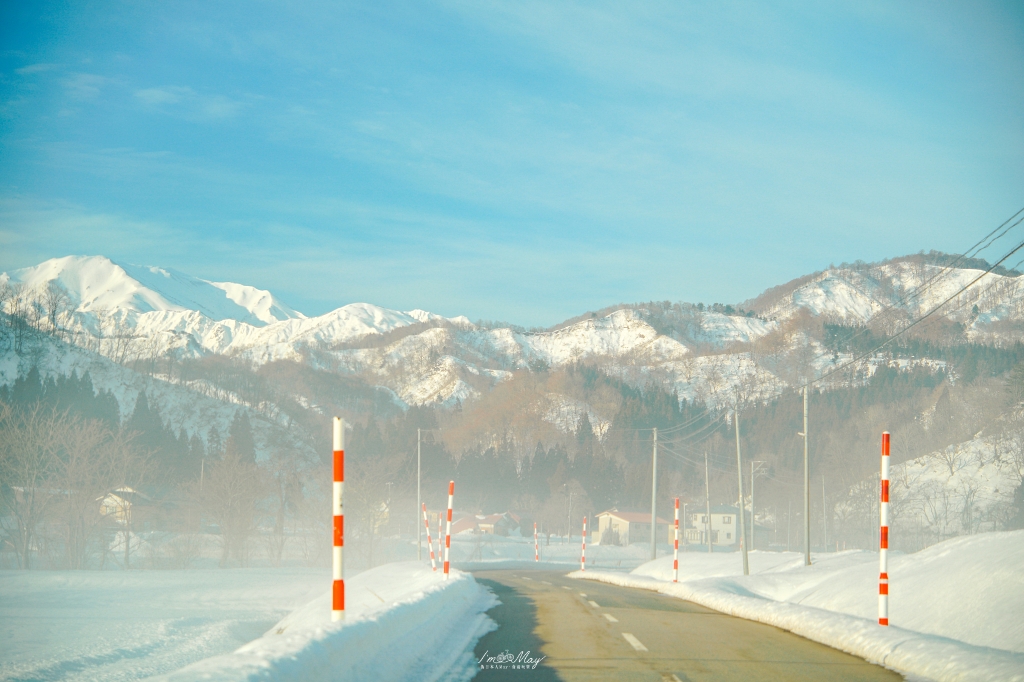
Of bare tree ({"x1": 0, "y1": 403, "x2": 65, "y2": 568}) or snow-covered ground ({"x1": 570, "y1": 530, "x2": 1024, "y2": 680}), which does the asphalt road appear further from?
bare tree ({"x1": 0, "y1": 403, "x2": 65, "y2": 568})

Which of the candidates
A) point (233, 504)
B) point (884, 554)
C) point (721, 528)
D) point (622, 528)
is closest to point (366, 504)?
point (233, 504)

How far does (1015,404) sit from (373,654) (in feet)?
343

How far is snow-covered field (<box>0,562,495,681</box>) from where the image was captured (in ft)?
21.5

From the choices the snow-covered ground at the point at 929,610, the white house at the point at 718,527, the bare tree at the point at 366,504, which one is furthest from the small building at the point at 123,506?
the white house at the point at 718,527

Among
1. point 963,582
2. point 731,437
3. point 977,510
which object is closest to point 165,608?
point 963,582

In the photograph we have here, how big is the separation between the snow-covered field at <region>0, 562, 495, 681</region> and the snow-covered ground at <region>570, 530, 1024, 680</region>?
4218 mm

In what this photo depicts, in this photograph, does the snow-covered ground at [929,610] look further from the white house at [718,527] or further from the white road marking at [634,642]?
the white house at [718,527]

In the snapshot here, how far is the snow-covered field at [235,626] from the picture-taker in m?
6.56

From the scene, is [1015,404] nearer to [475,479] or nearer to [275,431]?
[475,479]

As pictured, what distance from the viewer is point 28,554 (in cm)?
5662

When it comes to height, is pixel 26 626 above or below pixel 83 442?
below

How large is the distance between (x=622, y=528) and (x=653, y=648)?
353 feet

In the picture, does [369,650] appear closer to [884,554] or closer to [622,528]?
[884,554]

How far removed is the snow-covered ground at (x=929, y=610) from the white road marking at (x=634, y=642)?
228 cm
